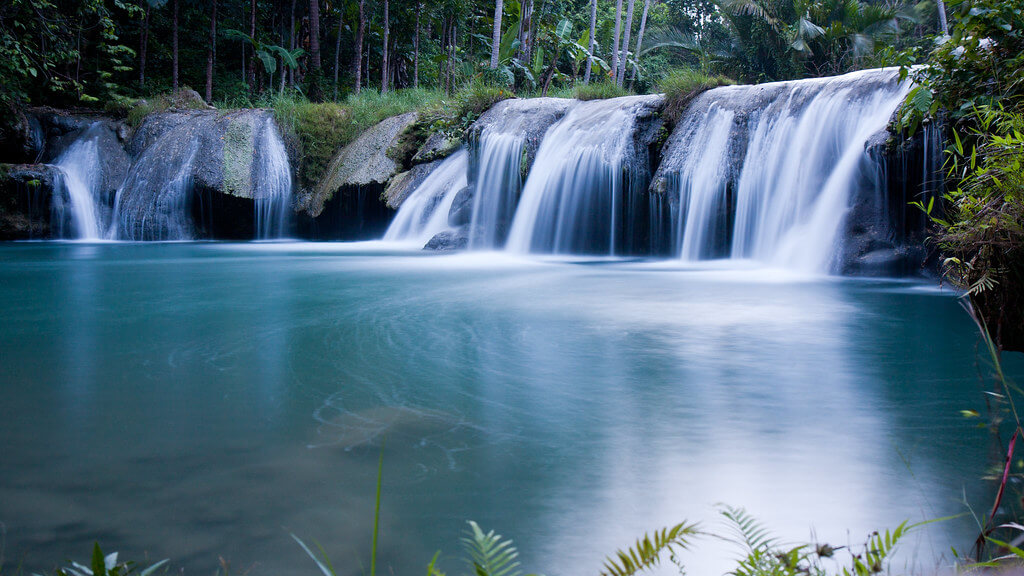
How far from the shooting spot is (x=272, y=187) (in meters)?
14.6

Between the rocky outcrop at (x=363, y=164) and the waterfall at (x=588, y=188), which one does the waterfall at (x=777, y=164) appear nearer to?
the waterfall at (x=588, y=188)

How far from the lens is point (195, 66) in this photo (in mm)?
21516

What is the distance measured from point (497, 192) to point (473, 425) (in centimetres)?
871

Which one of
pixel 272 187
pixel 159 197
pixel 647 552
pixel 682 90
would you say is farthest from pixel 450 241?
pixel 647 552

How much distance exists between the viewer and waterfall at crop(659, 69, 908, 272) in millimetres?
7832

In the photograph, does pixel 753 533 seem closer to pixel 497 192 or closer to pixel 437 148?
pixel 497 192

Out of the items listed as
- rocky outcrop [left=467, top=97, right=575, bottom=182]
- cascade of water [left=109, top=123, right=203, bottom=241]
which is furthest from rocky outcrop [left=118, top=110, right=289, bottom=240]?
rocky outcrop [left=467, top=97, right=575, bottom=182]

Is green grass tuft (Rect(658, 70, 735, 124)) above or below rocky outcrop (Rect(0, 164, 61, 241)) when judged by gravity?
above

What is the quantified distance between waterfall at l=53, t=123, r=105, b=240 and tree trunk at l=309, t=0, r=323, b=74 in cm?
574

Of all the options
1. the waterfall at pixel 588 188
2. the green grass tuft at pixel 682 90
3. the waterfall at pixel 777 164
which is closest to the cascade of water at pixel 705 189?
the waterfall at pixel 777 164

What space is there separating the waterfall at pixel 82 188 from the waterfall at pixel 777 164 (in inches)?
450

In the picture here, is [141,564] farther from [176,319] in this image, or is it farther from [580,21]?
[580,21]

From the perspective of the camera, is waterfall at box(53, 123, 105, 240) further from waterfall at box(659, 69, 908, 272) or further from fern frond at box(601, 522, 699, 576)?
fern frond at box(601, 522, 699, 576)

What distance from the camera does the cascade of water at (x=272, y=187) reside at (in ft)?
47.7
